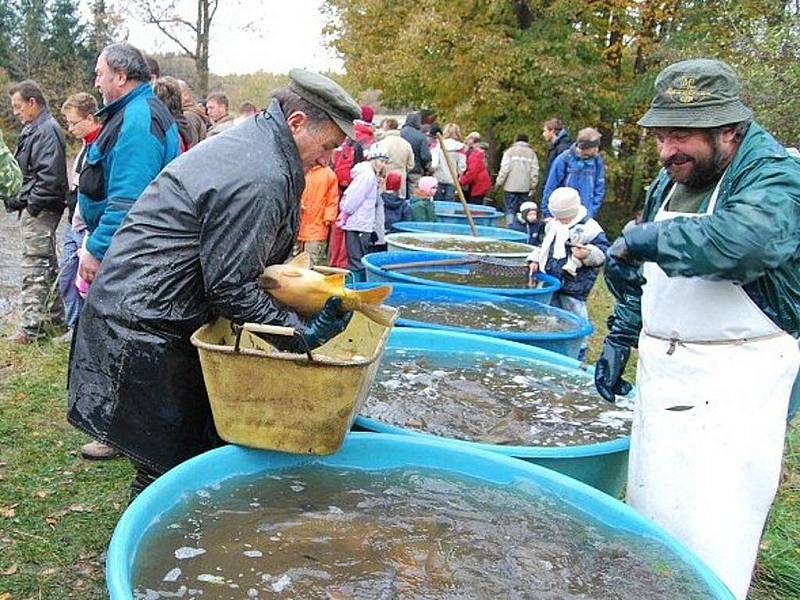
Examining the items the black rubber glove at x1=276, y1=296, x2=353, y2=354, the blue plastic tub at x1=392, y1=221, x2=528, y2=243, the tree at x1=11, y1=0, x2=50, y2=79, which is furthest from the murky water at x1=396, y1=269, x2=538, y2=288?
the tree at x1=11, y1=0, x2=50, y2=79

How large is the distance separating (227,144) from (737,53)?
34.0 ft

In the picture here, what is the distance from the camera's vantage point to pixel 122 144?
4137 millimetres

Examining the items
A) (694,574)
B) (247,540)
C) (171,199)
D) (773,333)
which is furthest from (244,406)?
(773,333)

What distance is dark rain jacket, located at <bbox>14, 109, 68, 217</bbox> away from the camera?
242 inches

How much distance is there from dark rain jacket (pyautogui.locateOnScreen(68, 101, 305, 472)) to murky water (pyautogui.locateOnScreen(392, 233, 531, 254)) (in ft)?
20.3

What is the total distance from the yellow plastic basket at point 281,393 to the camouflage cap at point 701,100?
126 cm

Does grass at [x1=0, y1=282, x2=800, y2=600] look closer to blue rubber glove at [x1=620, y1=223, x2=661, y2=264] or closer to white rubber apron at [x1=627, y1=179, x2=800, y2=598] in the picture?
white rubber apron at [x1=627, y1=179, x2=800, y2=598]

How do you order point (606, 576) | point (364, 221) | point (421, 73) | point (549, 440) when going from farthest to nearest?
point (421, 73) < point (364, 221) < point (549, 440) < point (606, 576)

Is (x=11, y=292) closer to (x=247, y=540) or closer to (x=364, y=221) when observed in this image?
(x=364, y=221)

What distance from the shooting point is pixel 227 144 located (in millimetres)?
2797

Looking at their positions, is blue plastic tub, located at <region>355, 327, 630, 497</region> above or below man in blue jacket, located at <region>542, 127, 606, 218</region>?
below

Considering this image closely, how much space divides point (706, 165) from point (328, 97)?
1.30 m

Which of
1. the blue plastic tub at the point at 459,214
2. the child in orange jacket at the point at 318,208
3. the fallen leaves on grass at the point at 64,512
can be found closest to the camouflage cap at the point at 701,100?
the fallen leaves on grass at the point at 64,512

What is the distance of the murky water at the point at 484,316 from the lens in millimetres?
6043
